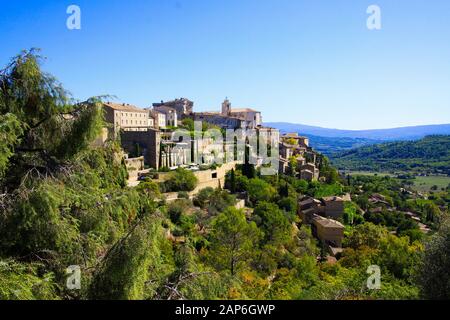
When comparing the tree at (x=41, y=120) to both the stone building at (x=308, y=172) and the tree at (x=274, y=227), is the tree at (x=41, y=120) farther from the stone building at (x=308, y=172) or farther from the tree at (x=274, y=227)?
the stone building at (x=308, y=172)

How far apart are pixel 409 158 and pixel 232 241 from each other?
164m

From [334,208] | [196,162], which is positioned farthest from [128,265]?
[196,162]

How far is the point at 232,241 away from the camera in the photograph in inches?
803

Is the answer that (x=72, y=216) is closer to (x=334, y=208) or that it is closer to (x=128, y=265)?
(x=128, y=265)

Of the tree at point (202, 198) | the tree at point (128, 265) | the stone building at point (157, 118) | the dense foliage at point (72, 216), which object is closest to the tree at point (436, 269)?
the dense foliage at point (72, 216)

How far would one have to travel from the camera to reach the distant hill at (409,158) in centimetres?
13938

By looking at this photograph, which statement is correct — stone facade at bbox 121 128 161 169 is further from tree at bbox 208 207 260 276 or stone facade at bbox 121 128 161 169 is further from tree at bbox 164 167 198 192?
tree at bbox 208 207 260 276

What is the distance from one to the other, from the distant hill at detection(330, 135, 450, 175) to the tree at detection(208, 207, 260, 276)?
429ft

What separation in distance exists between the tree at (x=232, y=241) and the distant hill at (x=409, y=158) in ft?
429

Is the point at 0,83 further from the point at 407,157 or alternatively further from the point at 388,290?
the point at 407,157

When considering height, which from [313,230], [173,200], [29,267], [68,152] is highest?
[68,152]

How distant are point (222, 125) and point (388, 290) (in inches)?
2625
